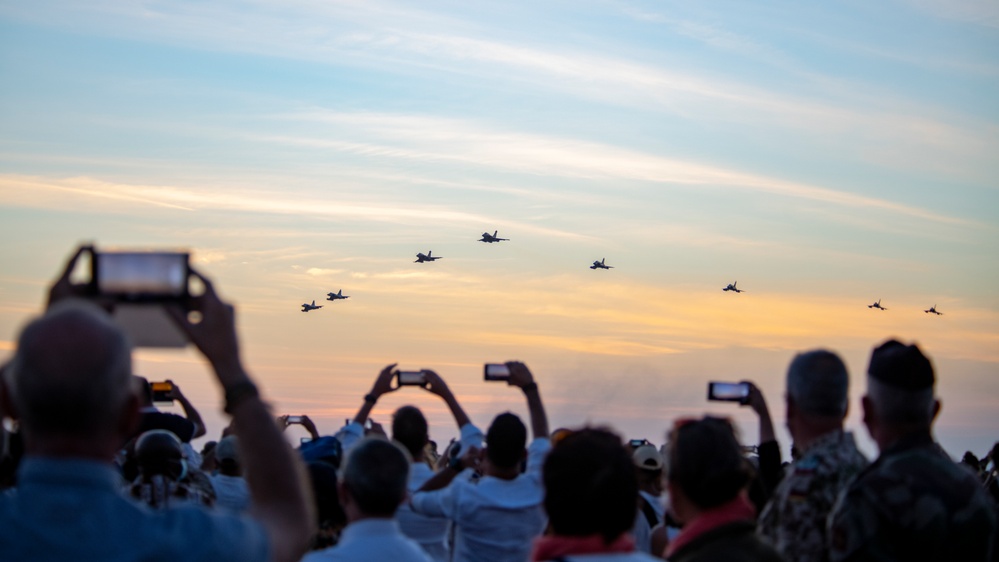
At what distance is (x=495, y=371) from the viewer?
27.6 ft

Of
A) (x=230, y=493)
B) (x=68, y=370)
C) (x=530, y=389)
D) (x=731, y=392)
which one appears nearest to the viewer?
(x=68, y=370)

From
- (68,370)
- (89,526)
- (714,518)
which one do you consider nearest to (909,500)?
(714,518)

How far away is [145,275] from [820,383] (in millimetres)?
3522

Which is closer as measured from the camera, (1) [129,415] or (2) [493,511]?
(1) [129,415]

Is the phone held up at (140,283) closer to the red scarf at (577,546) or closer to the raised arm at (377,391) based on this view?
the red scarf at (577,546)

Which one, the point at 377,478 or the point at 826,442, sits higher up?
the point at 826,442

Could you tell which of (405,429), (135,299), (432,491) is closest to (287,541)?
(135,299)

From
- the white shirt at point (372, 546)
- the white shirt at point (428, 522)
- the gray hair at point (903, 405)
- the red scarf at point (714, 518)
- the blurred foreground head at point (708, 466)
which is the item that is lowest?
the white shirt at point (428, 522)

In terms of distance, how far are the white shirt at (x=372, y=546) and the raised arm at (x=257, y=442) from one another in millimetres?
2415

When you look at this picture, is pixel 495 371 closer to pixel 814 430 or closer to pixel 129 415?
pixel 814 430

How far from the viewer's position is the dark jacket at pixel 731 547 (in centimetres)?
436

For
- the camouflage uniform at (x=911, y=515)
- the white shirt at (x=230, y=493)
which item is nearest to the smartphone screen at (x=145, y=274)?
the camouflage uniform at (x=911, y=515)

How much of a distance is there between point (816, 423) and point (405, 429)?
3912 millimetres

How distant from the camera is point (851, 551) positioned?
5.06 meters
